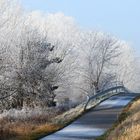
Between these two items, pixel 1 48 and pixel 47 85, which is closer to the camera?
pixel 1 48

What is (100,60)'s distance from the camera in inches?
2899

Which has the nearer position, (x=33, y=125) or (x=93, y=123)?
(x=33, y=125)

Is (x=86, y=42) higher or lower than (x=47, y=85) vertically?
higher

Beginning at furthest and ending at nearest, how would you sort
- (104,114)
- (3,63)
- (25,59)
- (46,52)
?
1. (46,52)
2. (25,59)
3. (3,63)
4. (104,114)

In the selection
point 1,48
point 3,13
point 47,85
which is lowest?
point 47,85

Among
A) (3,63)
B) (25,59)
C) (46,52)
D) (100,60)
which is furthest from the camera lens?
(100,60)

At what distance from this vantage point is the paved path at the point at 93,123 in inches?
748

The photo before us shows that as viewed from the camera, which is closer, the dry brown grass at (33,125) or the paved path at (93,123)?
the paved path at (93,123)

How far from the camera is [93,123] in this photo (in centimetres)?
2259

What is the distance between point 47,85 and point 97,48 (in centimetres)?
3820

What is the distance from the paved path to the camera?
19.0m

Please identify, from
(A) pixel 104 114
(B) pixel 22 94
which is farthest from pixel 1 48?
(A) pixel 104 114

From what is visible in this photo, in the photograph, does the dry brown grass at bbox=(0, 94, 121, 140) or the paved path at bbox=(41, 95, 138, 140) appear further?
the dry brown grass at bbox=(0, 94, 121, 140)

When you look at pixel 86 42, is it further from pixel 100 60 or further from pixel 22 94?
pixel 22 94
